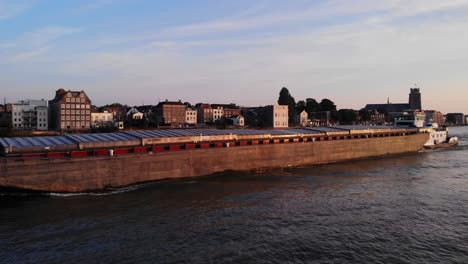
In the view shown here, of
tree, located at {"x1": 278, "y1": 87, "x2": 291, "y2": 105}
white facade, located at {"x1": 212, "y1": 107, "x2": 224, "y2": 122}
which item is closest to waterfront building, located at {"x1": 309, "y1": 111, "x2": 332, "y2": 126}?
tree, located at {"x1": 278, "y1": 87, "x2": 291, "y2": 105}

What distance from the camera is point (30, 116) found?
104188mm

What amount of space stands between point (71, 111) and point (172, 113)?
43.5m

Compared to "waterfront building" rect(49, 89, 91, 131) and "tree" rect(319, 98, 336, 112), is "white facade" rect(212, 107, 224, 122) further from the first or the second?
"waterfront building" rect(49, 89, 91, 131)

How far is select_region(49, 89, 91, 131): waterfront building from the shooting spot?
94656 mm

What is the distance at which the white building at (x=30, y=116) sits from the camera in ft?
330

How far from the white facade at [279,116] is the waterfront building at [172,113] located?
35060 mm

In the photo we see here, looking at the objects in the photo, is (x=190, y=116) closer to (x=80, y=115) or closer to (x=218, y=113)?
(x=218, y=113)

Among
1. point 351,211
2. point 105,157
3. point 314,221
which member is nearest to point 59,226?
point 105,157

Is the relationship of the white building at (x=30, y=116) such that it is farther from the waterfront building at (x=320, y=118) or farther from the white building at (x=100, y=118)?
the waterfront building at (x=320, y=118)

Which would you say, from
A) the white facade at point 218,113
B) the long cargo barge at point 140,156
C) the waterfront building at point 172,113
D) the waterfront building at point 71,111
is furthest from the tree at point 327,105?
the long cargo barge at point 140,156

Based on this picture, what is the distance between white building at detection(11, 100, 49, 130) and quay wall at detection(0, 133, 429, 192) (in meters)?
80.2

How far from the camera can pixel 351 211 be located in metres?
25.6

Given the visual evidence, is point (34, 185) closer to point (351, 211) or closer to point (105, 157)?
point (105, 157)

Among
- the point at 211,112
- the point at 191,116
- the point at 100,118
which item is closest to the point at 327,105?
the point at 211,112
